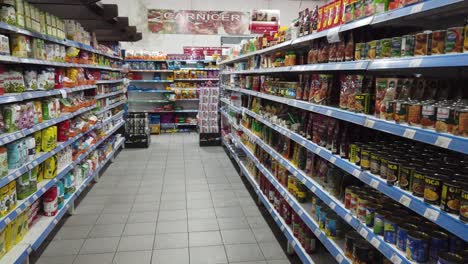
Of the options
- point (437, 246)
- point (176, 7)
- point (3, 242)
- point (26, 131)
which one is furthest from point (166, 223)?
point (176, 7)

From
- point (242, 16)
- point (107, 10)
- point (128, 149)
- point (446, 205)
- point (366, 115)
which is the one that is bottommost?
point (128, 149)

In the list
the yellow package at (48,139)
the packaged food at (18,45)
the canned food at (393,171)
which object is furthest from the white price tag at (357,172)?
the yellow package at (48,139)

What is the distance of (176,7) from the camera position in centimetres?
1232

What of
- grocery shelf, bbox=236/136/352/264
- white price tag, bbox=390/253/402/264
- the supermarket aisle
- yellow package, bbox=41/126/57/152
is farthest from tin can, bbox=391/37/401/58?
yellow package, bbox=41/126/57/152

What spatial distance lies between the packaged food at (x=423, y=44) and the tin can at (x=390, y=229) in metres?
0.89

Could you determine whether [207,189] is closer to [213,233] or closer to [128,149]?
[213,233]

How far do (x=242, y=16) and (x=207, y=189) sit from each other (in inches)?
342

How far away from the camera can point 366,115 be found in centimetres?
213

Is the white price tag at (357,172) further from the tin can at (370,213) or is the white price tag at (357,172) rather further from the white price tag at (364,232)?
the white price tag at (364,232)

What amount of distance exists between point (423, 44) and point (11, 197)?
3.15 metres

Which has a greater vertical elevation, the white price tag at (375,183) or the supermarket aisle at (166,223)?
the white price tag at (375,183)

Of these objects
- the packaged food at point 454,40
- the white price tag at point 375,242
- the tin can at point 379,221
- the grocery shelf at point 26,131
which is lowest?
the white price tag at point 375,242

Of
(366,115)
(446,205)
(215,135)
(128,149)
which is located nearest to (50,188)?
(366,115)

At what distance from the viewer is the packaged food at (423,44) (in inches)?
66.0
